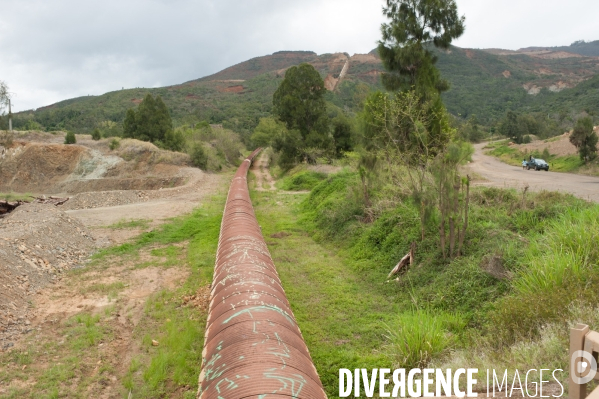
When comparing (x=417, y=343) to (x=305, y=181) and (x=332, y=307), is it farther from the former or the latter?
(x=305, y=181)

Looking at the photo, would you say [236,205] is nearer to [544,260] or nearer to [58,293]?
[58,293]

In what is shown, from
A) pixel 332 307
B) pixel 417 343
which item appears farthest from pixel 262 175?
pixel 417 343

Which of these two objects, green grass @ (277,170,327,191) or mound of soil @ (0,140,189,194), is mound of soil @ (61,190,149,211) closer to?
green grass @ (277,170,327,191)

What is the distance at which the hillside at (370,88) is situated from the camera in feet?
233

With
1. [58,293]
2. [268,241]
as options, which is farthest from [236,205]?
[58,293]

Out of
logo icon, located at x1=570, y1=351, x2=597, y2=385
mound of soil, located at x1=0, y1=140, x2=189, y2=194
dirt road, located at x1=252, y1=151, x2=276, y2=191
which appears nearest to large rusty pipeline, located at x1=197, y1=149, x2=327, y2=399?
logo icon, located at x1=570, y1=351, x2=597, y2=385

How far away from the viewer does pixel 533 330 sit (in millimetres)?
4871

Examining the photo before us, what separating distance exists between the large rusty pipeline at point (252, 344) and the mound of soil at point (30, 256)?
3.66m

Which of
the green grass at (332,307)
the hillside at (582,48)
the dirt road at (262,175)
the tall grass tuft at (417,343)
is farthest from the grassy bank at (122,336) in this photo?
the hillside at (582,48)

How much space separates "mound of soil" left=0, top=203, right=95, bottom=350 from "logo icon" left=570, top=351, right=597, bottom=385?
6794mm

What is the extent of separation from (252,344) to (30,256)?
7768mm

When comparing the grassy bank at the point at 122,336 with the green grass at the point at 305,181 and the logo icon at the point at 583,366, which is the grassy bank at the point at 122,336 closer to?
the logo icon at the point at 583,366

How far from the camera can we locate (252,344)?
367cm

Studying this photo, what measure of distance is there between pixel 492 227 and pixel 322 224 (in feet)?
19.8
